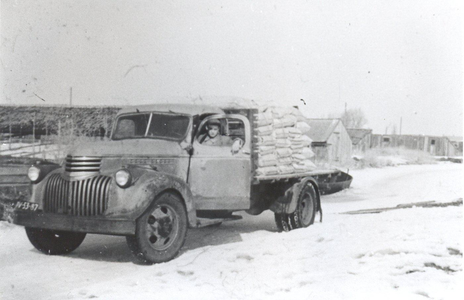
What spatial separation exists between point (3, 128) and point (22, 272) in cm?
1272

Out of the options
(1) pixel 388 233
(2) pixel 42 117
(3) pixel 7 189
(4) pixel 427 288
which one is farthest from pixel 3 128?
(4) pixel 427 288

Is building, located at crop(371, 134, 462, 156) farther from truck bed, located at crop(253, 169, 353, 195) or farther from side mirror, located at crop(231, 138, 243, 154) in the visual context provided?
side mirror, located at crop(231, 138, 243, 154)

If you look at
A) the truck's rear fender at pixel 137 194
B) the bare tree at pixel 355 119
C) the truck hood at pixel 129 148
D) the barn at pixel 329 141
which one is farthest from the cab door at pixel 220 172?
the bare tree at pixel 355 119

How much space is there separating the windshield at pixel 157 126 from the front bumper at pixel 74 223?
5.43ft

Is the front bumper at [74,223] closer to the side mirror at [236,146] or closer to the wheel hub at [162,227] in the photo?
the wheel hub at [162,227]

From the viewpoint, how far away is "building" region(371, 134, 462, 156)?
59.6m

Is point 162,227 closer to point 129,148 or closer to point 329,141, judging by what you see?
point 129,148

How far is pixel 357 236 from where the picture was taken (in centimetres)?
692

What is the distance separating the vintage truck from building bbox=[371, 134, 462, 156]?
54.9 meters

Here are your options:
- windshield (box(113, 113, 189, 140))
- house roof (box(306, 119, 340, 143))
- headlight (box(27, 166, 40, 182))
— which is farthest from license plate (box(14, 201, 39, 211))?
house roof (box(306, 119, 340, 143))

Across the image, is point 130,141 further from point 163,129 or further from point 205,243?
point 205,243

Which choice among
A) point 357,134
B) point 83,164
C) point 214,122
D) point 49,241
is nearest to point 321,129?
point 357,134

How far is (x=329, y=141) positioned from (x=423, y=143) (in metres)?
26.6

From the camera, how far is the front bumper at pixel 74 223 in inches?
230
